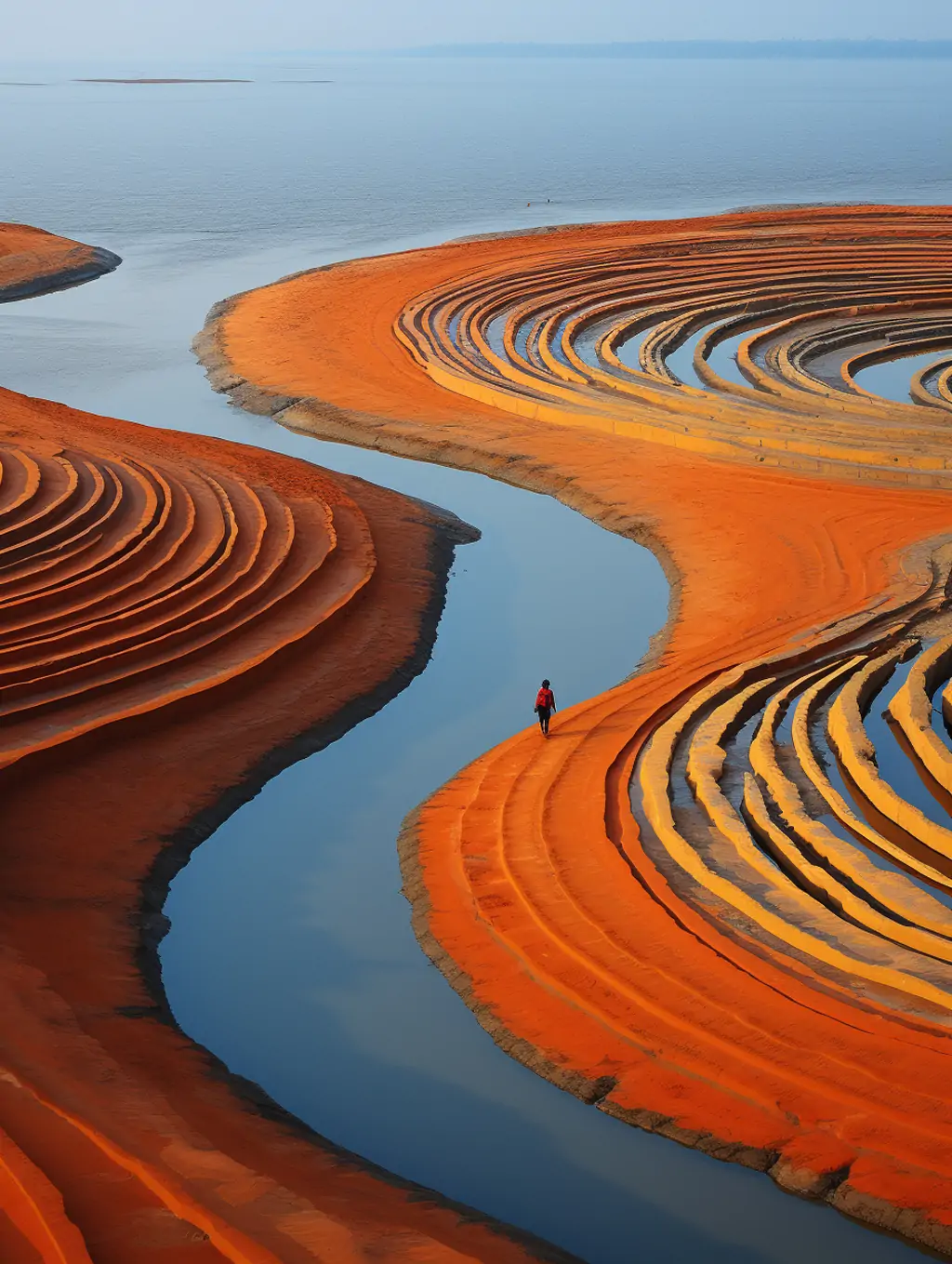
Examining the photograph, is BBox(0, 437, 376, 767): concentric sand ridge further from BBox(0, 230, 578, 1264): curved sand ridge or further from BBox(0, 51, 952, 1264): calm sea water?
BBox(0, 51, 952, 1264): calm sea water

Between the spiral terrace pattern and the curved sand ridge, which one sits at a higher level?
the spiral terrace pattern

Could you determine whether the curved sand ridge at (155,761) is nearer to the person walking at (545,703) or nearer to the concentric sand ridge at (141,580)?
the concentric sand ridge at (141,580)

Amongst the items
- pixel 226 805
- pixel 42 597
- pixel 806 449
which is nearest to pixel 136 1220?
pixel 226 805

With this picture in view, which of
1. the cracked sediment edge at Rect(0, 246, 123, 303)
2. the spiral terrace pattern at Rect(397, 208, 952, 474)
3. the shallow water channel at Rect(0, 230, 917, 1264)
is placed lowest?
the shallow water channel at Rect(0, 230, 917, 1264)

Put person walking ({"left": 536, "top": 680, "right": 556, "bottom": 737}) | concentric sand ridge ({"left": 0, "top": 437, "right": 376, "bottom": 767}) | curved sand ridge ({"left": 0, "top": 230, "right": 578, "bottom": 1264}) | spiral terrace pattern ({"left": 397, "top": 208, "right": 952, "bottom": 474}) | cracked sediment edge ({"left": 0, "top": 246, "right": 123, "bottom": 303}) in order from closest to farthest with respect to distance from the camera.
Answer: curved sand ridge ({"left": 0, "top": 230, "right": 578, "bottom": 1264}), person walking ({"left": 536, "top": 680, "right": 556, "bottom": 737}), concentric sand ridge ({"left": 0, "top": 437, "right": 376, "bottom": 767}), spiral terrace pattern ({"left": 397, "top": 208, "right": 952, "bottom": 474}), cracked sediment edge ({"left": 0, "top": 246, "right": 123, "bottom": 303})

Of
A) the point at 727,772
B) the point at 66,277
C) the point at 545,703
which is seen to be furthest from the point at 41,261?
the point at 727,772

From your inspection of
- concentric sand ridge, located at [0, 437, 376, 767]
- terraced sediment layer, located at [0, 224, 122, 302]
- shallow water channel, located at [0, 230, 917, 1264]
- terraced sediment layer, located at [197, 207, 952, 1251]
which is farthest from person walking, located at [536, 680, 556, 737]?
terraced sediment layer, located at [0, 224, 122, 302]

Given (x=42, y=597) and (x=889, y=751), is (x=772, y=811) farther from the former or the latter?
(x=42, y=597)

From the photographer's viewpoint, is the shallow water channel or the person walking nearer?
the shallow water channel

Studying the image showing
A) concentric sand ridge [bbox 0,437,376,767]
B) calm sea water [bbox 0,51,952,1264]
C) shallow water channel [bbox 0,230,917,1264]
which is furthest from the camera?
concentric sand ridge [bbox 0,437,376,767]
